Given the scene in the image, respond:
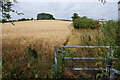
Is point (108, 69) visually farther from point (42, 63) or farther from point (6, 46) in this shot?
point (6, 46)

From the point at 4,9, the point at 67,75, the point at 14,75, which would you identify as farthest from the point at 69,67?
the point at 4,9

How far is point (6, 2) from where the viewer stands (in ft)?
10.3

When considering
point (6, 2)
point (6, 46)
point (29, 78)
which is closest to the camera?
point (6, 2)

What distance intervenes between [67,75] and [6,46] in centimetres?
282

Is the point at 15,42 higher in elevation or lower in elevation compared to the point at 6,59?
higher

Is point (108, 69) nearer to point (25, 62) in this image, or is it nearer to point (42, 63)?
point (42, 63)

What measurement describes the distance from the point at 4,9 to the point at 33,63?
6.85ft

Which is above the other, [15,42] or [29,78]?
[15,42]

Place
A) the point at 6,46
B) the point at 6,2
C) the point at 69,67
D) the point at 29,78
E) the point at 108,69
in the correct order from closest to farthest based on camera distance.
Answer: the point at 6,2, the point at 108,69, the point at 29,78, the point at 69,67, the point at 6,46

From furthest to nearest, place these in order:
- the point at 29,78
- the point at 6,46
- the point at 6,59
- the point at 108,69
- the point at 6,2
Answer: the point at 6,46
the point at 6,59
the point at 29,78
the point at 108,69
the point at 6,2

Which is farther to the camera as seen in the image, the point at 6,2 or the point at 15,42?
the point at 15,42

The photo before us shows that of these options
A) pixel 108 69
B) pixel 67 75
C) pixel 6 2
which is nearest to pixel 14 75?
pixel 67 75

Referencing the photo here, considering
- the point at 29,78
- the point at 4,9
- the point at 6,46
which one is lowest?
the point at 29,78

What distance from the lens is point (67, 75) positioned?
178 inches
